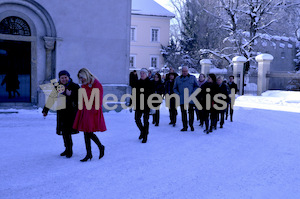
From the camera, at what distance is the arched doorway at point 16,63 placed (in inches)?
431

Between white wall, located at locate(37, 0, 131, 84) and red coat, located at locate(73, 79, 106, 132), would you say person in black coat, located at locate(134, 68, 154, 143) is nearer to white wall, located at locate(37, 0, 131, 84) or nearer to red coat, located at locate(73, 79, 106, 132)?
red coat, located at locate(73, 79, 106, 132)

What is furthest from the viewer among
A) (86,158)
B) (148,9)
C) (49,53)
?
(148,9)

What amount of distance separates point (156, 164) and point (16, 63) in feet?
48.3

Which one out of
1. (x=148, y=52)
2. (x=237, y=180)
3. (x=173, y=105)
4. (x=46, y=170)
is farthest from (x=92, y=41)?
(x=148, y=52)

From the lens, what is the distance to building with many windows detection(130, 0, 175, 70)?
119ft

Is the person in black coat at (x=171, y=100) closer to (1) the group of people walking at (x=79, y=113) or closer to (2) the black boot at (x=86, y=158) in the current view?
(1) the group of people walking at (x=79, y=113)

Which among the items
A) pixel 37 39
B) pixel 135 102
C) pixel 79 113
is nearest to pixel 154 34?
pixel 37 39

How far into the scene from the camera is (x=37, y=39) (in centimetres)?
1131

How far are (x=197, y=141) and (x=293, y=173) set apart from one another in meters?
2.73

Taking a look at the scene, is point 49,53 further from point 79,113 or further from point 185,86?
point 79,113

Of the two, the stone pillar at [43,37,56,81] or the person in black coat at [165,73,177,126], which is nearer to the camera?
the person in black coat at [165,73,177,126]

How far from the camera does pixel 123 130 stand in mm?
8961

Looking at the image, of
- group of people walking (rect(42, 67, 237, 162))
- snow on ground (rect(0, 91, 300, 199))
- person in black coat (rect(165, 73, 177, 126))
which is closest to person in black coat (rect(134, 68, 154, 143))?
group of people walking (rect(42, 67, 237, 162))

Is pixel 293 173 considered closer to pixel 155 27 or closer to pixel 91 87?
pixel 91 87
